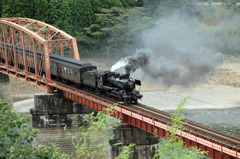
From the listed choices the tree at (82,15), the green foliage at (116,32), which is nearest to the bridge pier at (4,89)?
the green foliage at (116,32)

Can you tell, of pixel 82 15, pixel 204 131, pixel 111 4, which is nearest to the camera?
pixel 204 131

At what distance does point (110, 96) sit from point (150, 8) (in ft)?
222

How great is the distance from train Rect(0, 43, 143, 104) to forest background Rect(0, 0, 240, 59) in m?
42.3

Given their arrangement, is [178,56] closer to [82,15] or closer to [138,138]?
[138,138]

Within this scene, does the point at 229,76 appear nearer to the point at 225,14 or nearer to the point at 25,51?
the point at 225,14

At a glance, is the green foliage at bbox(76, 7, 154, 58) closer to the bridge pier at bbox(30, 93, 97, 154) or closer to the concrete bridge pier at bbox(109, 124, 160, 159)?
the bridge pier at bbox(30, 93, 97, 154)

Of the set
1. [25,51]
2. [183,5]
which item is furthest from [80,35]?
[25,51]

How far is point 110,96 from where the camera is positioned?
121 ft

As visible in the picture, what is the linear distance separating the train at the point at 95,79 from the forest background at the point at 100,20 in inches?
1667

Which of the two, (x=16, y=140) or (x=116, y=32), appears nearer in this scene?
(x=16, y=140)

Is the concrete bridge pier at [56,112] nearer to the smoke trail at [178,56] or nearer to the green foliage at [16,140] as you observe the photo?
the smoke trail at [178,56]

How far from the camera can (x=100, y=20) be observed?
303ft

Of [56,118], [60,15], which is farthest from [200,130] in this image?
[60,15]

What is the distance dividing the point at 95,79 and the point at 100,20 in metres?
56.5
